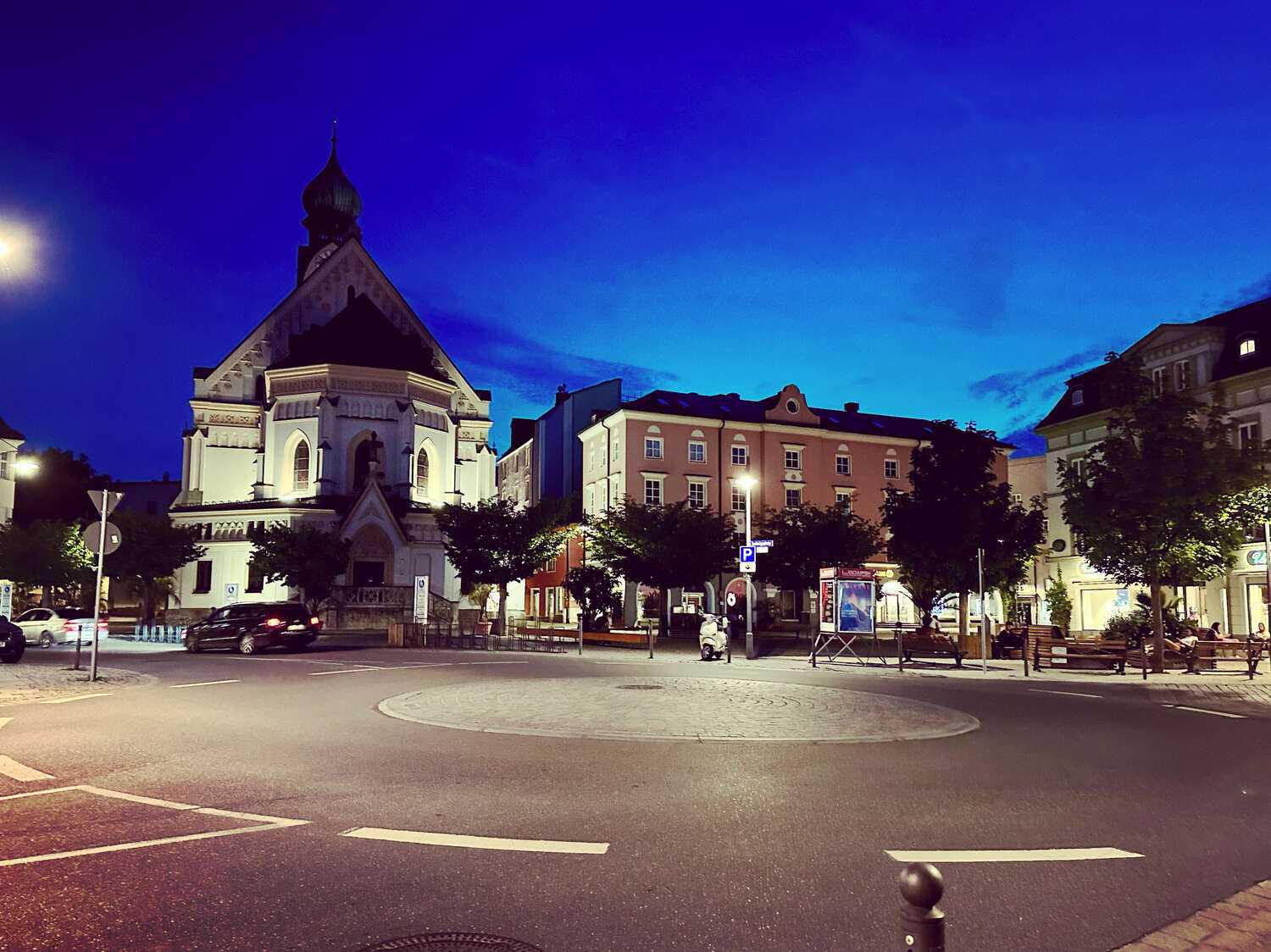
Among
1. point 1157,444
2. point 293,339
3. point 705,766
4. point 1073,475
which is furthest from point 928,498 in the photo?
point 293,339

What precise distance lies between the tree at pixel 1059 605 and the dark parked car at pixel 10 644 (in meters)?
42.0

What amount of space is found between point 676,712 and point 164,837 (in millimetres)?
8008

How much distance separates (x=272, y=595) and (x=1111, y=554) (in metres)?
39.2

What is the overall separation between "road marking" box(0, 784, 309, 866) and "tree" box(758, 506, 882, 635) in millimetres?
39900

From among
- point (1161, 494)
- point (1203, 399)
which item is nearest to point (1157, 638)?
point (1161, 494)

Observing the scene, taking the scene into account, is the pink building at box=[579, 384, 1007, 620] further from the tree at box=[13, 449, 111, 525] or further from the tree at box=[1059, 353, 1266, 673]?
the tree at box=[13, 449, 111, 525]

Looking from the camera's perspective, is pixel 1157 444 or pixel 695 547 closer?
pixel 1157 444

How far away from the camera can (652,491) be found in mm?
54500

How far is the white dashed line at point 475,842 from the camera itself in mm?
5941

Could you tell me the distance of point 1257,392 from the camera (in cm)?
3847

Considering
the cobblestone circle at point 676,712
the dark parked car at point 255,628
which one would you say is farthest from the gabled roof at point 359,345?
the cobblestone circle at point 676,712

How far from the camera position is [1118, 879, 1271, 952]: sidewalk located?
433 centimetres

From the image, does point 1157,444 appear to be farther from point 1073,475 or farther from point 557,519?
point 557,519

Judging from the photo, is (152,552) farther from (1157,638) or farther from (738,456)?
(1157,638)
